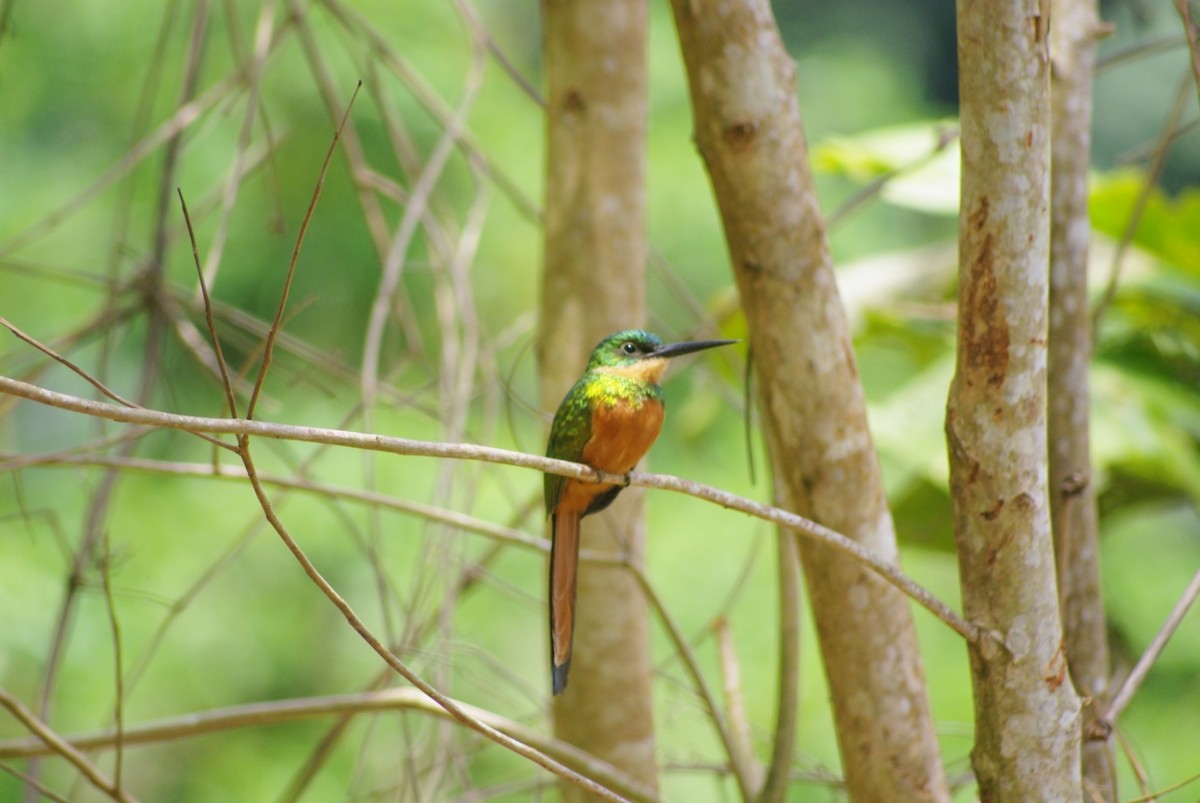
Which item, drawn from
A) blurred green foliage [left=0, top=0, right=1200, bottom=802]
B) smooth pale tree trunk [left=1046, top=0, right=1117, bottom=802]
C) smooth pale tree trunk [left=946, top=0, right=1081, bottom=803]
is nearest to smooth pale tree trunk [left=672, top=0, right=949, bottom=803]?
smooth pale tree trunk [left=946, top=0, right=1081, bottom=803]

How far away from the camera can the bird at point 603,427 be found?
1744mm

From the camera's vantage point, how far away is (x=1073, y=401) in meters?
1.88

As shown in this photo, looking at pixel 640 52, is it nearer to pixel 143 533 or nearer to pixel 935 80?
pixel 143 533

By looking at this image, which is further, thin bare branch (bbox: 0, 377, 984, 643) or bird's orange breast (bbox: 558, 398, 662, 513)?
bird's orange breast (bbox: 558, 398, 662, 513)

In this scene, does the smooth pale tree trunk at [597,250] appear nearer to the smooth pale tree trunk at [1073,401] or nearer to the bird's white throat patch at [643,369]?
the bird's white throat patch at [643,369]

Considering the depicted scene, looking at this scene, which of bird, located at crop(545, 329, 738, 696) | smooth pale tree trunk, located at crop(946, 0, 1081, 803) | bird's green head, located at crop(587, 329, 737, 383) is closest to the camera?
smooth pale tree trunk, located at crop(946, 0, 1081, 803)

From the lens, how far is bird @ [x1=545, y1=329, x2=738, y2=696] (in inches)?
68.7

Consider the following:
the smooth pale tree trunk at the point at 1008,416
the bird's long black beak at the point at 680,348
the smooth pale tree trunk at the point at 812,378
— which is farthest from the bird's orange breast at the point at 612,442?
the smooth pale tree trunk at the point at 1008,416

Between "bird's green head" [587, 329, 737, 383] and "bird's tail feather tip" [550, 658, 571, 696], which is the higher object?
"bird's green head" [587, 329, 737, 383]

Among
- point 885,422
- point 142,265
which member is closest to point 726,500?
point 142,265

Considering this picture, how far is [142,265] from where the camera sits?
2.16m

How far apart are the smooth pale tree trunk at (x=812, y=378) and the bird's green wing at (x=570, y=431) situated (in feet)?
1.19

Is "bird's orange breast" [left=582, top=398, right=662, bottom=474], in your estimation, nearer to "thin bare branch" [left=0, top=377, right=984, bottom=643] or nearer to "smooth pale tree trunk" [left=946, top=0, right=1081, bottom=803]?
"thin bare branch" [left=0, top=377, right=984, bottom=643]

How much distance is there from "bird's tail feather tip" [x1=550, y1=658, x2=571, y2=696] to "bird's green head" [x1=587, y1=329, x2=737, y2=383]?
1.74ft
